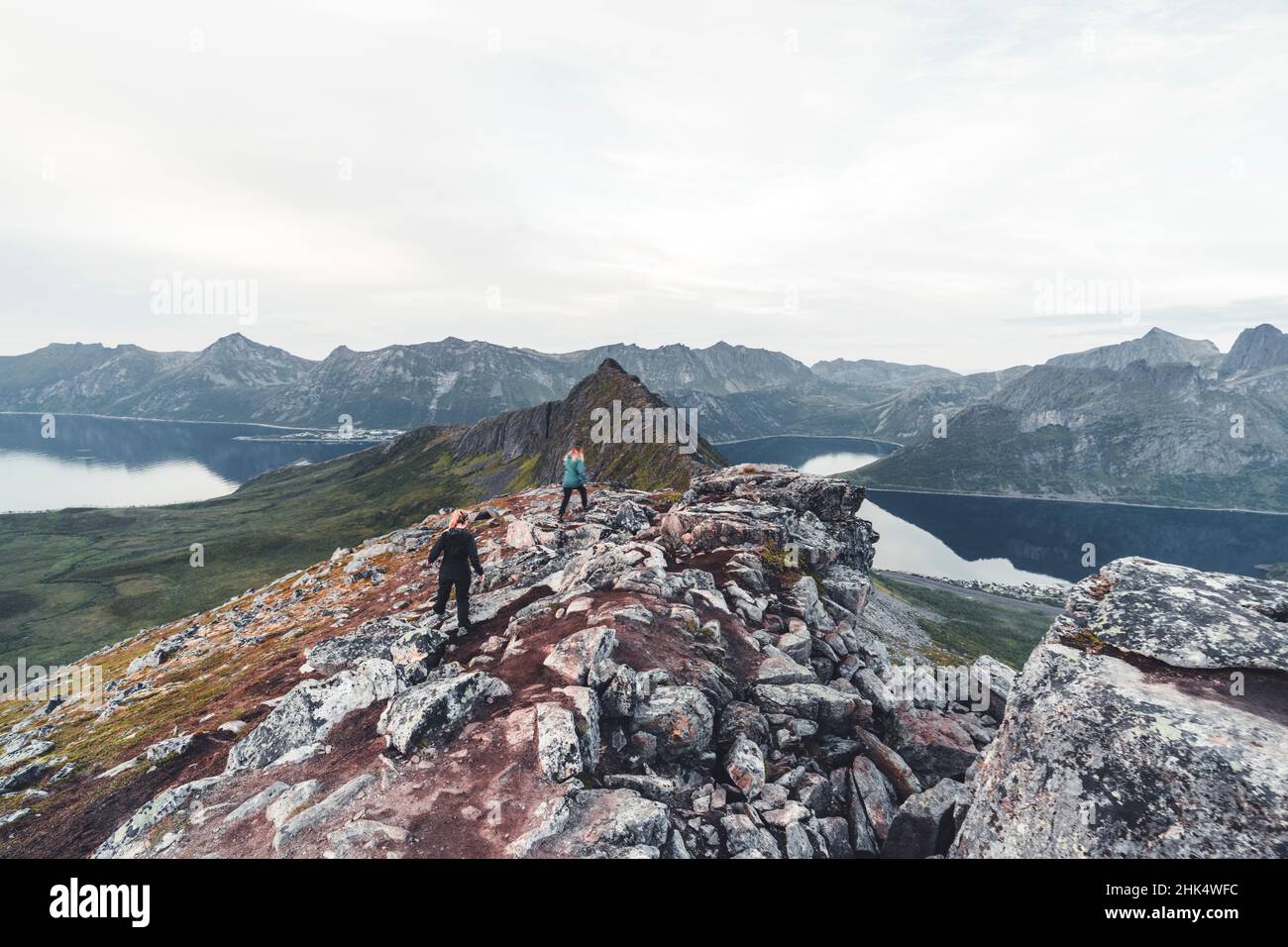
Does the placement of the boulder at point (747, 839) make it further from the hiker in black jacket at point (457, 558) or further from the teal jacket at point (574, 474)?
the teal jacket at point (574, 474)

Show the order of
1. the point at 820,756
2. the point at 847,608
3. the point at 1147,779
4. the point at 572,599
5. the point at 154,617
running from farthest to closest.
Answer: the point at 154,617 < the point at 847,608 < the point at 572,599 < the point at 820,756 < the point at 1147,779

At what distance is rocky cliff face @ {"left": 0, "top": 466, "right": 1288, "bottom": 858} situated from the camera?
917cm

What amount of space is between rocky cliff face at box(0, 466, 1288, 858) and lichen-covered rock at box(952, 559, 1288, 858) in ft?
0.14

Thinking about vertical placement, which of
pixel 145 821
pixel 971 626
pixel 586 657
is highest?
pixel 586 657

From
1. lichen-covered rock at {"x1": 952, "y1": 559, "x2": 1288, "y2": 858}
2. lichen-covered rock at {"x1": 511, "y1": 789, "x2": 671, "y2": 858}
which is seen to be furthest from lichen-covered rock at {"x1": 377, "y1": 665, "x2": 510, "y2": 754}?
lichen-covered rock at {"x1": 952, "y1": 559, "x2": 1288, "y2": 858}

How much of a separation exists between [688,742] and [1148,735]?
9.07 metres

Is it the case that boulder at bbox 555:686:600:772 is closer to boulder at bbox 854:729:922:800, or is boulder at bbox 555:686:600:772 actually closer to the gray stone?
the gray stone

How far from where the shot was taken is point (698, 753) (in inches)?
506

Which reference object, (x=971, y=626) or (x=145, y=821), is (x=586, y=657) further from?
(x=971, y=626)

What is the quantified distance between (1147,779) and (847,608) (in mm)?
17770

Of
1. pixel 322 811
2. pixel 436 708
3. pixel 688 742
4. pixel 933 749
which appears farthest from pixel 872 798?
pixel 322 811

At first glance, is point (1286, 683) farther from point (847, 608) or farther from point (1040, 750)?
point (847, 608)

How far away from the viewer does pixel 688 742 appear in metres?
12.8
